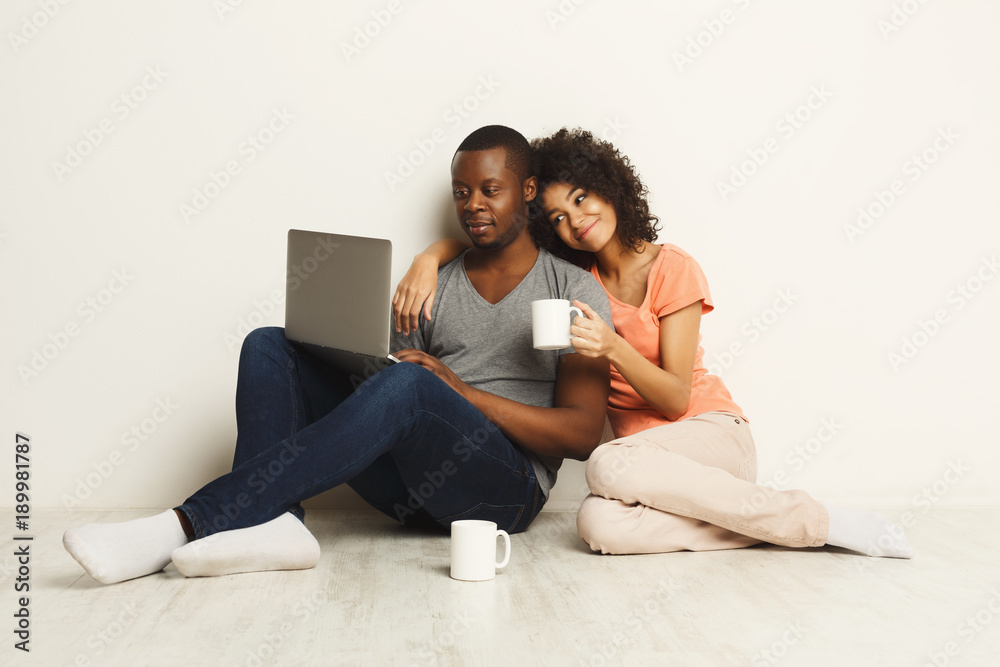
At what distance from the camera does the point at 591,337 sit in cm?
149

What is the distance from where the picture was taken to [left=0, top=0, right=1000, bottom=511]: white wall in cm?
199

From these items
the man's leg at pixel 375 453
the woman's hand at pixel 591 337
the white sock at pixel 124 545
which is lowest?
the white sock at pixel 124 545

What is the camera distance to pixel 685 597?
1255 millimetres

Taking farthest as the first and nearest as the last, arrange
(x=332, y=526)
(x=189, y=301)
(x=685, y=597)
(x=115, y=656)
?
(x=189, y=301), (x=332, y=526), (x=685, y=597), (x=115, y=656)

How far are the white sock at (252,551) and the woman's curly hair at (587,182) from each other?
3.04 feet

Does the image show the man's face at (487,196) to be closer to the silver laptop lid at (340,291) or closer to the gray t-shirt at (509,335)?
the gray t-shirt at (509,335)

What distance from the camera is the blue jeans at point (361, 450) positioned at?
4.24ft

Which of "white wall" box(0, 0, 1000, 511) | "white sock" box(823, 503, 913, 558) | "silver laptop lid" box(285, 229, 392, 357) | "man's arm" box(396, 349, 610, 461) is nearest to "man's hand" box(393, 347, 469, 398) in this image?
"man's arm" box(396, 349, 610, 461)

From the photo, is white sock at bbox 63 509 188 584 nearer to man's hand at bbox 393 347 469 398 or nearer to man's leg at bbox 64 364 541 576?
man's leg at bbox 64 364 541 576

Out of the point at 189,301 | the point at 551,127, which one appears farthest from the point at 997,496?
the point at 189,301

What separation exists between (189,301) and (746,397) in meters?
1.57

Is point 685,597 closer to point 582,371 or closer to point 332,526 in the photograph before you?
point 582,371

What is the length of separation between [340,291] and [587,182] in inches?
27.9

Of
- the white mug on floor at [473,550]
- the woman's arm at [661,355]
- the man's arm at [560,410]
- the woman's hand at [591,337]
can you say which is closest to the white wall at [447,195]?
the woman's arm at [661,355]
